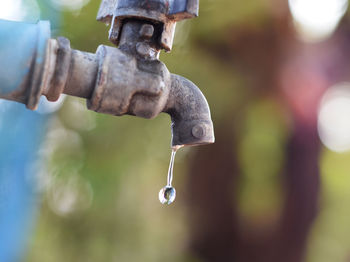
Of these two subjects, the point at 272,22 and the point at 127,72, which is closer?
the point at 127,72

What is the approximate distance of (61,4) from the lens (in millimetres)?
3727

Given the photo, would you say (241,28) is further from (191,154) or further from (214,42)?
(191,154)

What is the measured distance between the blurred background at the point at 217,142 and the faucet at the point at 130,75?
8.32 feet

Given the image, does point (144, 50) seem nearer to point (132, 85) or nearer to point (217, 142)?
point (132, 85)

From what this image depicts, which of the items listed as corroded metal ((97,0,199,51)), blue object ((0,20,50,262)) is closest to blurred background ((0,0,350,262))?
blue object ((0,20,50,262))

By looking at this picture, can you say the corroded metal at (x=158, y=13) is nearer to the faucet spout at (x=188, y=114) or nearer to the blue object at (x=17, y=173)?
the faucet spout at (x=188, y=114)

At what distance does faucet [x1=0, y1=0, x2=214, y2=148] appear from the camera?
81 cm

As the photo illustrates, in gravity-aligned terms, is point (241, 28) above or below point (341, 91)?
above

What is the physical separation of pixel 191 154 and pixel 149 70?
2.98 metres

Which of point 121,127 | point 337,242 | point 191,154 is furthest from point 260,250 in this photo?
point 337,242

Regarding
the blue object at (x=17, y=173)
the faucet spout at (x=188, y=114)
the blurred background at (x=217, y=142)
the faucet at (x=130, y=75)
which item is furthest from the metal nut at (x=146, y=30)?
the blurred background at (x=217, y=142)

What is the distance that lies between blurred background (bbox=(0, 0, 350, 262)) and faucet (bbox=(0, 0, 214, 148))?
2.54m

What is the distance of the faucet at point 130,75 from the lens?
0.81 metres

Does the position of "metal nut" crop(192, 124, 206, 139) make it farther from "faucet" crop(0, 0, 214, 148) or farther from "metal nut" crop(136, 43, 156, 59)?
"metal nut" crop(136, 43, 156, 59)
